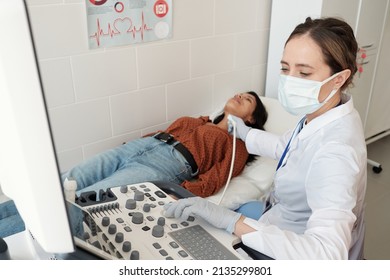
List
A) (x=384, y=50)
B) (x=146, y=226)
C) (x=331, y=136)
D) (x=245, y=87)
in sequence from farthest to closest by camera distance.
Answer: (x=384, y=50)
(x=245, y=87)
(x=331, y=136)
(x=146, y=226)

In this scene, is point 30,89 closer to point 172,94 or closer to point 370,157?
point 172,94

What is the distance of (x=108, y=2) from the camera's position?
188 cm

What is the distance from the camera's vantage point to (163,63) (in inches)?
87.2

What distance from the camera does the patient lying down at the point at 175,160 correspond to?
74.6 inches

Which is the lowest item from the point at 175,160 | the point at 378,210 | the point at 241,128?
the point at 378,210

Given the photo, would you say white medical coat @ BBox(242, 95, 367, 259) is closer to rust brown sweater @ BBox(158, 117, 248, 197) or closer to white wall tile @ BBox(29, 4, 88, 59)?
rust brown sweater @ BBox(158, 117, 248, 197)

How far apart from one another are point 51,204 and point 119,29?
1.54 m

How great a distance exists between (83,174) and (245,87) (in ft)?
4.40

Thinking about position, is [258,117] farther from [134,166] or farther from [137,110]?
[134,166]

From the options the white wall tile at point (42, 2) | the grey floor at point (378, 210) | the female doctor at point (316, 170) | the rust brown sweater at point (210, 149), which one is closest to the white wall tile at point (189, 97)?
the rust brown sweater at point (210, 149)

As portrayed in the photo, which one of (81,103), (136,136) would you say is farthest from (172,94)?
(81,103)

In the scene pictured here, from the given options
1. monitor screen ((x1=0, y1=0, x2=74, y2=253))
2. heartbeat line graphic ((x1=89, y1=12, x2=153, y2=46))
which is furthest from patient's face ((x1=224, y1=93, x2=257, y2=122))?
monitor screen ((x1=0, y1=0, x2=74, y2=253))

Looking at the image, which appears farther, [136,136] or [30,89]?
[136,136]

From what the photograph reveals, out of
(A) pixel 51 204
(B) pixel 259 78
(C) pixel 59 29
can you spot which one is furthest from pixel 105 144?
(A) pixel 51 204
